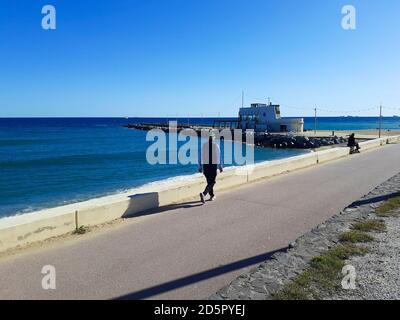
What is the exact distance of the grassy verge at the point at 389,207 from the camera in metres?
7.06

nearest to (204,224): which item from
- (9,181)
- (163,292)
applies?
(163,292)

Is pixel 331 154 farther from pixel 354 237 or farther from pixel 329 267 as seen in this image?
pixel 329 267

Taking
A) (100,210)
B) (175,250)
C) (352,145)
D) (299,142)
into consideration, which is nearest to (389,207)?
(175,250)

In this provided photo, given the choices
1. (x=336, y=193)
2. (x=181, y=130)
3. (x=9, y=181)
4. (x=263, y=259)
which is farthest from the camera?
(x=181, y=130)

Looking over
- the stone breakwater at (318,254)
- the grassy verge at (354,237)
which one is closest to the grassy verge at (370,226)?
the stone breakwater at (318,254)

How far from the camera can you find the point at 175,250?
17.8ft

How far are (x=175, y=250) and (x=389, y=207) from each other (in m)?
4.69

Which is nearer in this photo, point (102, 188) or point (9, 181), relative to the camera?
point (102, 188)

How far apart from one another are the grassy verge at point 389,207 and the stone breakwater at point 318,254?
1.12 feet

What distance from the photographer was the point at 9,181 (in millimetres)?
22969

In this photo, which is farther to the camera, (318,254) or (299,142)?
(299,142)

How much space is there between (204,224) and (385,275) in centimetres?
313

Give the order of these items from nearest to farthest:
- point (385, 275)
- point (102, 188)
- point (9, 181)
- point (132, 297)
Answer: point (132, 297) → point (385, 275) → point (102, 188) → point (9, 181)
